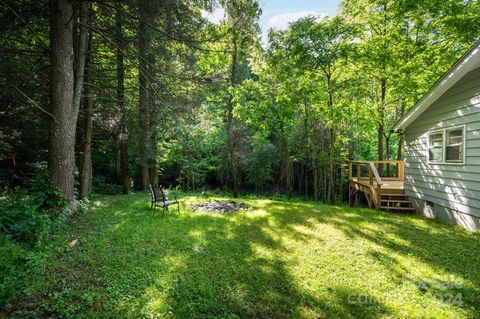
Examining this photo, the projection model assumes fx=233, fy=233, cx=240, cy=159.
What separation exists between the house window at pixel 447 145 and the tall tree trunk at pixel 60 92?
30.2 ft

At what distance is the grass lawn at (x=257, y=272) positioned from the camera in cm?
270

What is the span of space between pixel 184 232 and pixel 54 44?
15.9 feet

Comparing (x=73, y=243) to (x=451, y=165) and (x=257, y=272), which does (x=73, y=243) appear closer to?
(x=257, y=272)

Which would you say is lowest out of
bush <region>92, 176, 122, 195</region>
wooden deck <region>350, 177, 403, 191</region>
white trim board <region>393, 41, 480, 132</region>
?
bush <region>92, 176, 122, 195</region>

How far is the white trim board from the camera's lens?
4.99m

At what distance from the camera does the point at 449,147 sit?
20.6 ft

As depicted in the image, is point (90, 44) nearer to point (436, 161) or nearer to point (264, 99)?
point (264, 99)

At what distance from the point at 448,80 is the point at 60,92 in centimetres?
908

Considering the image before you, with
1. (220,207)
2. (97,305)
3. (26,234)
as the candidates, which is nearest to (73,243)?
(26,234)

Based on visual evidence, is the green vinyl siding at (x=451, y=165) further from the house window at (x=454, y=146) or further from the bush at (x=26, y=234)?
the bush at (x=26, y=234)

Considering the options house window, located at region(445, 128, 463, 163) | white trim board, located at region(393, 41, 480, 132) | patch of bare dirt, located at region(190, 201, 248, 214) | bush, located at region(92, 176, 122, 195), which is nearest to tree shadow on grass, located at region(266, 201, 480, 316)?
patch of bare dirt, located at region(190, 201, 248, 214)

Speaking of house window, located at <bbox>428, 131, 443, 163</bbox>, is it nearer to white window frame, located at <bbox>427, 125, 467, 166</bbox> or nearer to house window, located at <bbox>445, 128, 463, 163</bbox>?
white window frame, located at <bbox>427, 125, 467, 166</bbox>

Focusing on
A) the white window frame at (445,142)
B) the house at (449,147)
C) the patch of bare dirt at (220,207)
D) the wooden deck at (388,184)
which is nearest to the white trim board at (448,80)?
the house at (449,147)

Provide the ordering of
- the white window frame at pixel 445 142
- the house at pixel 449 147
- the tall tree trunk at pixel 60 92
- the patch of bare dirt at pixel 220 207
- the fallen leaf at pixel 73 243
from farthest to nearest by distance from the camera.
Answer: the patch of bare dirt at pixel 220 207 → the white window frame at pixel 445 142 → the house at pixel 449 147 → the tall tree trunk at pixel 60 92 → the fallen leaf at pixel 73 243
